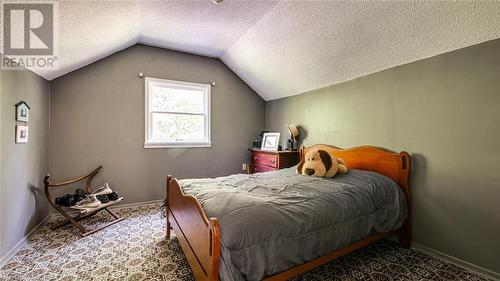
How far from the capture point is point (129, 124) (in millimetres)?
3475

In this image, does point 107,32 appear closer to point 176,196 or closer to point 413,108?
point 176,196

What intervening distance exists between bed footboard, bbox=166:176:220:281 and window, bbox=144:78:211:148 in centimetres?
180

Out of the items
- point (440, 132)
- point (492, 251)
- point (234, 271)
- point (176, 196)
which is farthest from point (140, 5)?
point (492, 251)

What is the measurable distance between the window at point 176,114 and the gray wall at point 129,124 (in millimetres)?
114

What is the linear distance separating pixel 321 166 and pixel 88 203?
2819mm

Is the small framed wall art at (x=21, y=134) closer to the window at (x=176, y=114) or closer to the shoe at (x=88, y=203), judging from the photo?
the shoe at (x=88, y=203)

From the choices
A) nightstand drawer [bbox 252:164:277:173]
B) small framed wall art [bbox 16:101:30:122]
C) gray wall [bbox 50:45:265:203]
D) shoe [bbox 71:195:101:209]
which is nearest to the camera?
small framed wall art [bbox 16:101:30:122]

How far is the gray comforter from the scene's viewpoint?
1.26m

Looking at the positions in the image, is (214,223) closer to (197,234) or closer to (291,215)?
(197,234)

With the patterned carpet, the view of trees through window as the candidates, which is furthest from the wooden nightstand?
the patterned carpet

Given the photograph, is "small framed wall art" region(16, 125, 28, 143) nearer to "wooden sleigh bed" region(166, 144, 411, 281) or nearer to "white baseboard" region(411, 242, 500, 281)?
"wooden sleigh bed" region(166, 144, 411, 281)

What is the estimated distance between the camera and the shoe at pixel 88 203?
260 centimetres

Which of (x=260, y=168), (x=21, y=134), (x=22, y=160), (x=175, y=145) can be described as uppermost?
(x=21, y=134)

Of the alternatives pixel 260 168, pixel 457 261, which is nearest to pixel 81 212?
pixel 260 168
